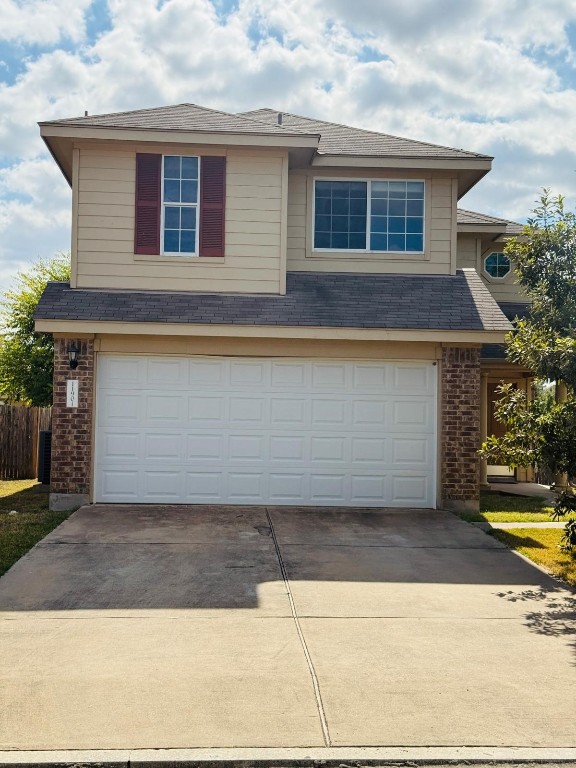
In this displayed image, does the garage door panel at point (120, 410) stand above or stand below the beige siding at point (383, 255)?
below

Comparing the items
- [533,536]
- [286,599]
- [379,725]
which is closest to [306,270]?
[533,536]

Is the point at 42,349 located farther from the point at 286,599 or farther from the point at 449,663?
the point at 449,663

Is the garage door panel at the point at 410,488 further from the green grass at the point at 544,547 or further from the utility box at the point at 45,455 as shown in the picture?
the utility box at the point at 45,455

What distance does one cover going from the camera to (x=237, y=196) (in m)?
12.3

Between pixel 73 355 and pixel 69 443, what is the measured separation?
A: 1376 mm

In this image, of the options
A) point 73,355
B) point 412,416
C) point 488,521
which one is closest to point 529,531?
point 488,521

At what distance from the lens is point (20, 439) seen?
Answer: 16.7 metres

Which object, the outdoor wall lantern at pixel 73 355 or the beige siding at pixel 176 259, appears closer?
the outdoor wall lantern at pixel 73 355

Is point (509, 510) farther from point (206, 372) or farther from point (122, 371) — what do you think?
point (122, 371)

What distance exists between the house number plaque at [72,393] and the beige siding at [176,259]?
1.71 metres

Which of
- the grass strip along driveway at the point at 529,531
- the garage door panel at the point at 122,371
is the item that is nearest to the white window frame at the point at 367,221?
the garage door panel at the point at 122,371

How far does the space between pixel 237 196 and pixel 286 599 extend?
7519 mm

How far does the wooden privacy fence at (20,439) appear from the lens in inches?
658

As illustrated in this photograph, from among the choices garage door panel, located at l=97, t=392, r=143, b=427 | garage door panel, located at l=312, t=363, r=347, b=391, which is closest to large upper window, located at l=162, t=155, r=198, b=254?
garage door panel, located at l=97, t=392, r=143, b=427
